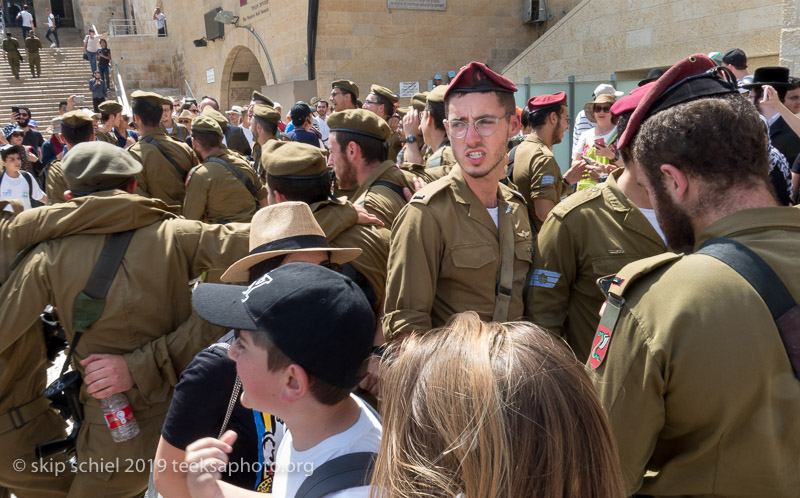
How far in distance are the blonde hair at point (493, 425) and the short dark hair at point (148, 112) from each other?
18.8ft

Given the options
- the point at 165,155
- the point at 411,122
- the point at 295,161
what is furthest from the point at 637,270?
the point at 165,155

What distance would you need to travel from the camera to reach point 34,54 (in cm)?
2356

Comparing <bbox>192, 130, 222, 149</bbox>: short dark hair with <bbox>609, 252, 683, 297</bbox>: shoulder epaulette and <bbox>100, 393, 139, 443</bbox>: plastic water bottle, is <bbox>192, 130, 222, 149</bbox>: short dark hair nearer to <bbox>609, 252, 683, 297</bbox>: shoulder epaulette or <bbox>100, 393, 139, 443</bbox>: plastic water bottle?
<bbox>100, 393, 139, 443</bbox>: plastic water bottle

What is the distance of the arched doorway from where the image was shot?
949 inches

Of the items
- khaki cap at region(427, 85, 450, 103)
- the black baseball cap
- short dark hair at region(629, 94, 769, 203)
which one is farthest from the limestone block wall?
the black baseball cap

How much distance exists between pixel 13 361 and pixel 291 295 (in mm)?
2191

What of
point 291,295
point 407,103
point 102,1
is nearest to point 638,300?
point 291,295

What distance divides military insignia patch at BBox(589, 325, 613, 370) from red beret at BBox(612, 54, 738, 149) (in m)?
0.63

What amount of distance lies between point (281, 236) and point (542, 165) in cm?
253

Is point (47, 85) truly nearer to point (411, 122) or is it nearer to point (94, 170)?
point (411, 122)

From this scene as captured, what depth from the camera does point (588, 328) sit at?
2.43m

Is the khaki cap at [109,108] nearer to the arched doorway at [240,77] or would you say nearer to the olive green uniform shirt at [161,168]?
the olive green uniform shirt at [161,168]

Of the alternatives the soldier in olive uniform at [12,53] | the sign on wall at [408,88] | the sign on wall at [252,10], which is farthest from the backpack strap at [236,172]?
the soldier in olive uniform at [12,53]

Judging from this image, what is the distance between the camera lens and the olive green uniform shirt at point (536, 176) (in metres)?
4.33
